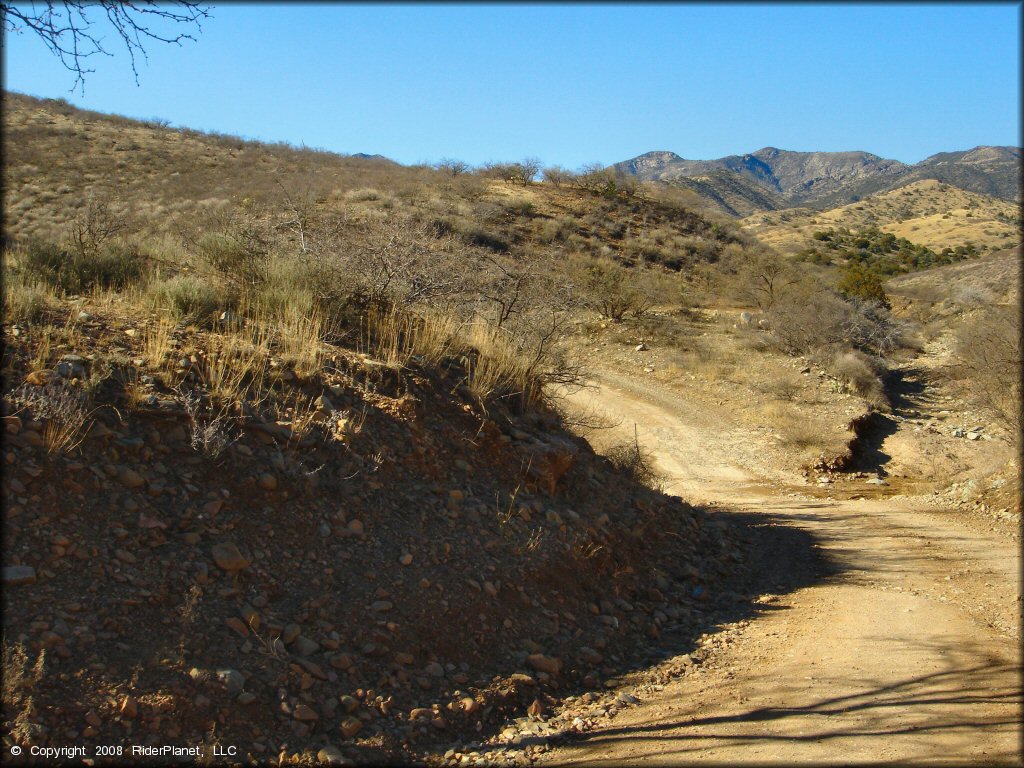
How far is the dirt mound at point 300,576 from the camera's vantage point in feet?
10.3

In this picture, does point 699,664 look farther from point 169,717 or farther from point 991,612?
point 169,717

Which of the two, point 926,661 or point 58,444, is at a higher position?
point 58,444

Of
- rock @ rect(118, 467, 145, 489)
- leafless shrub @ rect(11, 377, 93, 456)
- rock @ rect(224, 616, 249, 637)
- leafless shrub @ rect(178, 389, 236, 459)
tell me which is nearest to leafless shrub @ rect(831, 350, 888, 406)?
leafless shrub @ rect(178, 389, 236, 459)

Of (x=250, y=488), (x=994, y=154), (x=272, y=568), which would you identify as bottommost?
(x=272, y=568)

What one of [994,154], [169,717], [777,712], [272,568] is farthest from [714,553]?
[994,154]

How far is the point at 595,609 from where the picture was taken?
505 cm

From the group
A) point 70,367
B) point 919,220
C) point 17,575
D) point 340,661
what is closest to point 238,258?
point 70,367

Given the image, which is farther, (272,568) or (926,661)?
(926,661)

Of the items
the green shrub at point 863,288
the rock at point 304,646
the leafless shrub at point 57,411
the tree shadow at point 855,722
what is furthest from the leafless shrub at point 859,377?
the leafless shrub at point 57,411

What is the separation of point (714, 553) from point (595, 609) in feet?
7.81

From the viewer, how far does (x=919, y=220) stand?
67.2 m

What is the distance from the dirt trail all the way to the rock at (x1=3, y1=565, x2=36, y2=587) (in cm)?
255

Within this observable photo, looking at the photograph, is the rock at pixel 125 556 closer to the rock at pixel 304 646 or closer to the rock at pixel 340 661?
the rock at pixel 304 646

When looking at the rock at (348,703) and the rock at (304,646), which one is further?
the rock at (304,646)
